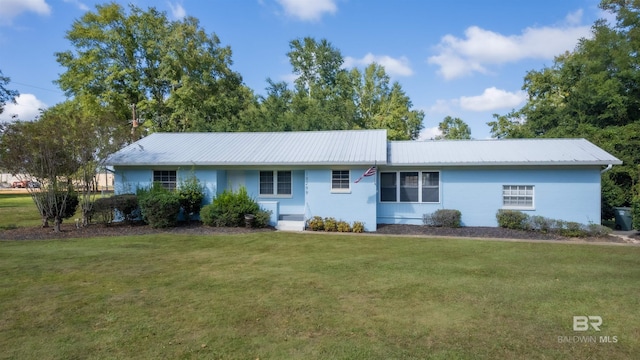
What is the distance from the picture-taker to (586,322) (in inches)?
189

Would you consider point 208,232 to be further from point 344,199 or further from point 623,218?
point 623,218

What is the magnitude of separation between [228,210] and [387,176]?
6.44 meters

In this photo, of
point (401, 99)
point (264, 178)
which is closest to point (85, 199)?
point (264, 178)

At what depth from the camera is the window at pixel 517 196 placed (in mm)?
13977

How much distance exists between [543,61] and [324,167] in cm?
2587

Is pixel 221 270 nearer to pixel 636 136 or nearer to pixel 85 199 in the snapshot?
pixel 85 199

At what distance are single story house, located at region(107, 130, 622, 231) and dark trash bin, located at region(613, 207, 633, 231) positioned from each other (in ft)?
5.82

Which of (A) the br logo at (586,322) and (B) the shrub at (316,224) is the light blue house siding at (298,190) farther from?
(A) the br logo at (586,322)

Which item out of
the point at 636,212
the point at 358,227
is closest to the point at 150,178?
the point at 358,227

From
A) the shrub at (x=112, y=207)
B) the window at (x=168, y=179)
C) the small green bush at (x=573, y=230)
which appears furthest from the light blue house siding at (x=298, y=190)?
the small green bush at (x=573, y=230)

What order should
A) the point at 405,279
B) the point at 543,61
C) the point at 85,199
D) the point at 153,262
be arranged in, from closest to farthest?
the point at 405,279 < the point at 153,262 < the point at 85,199 < the point at 543,61

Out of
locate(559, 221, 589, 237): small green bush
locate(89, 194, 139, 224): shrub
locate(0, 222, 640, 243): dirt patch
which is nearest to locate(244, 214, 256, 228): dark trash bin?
locate(0, 222, 640, 243): dirt patch

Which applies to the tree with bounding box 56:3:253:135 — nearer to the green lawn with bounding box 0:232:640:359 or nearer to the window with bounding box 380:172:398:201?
the window with bounding box 380:172:398:201

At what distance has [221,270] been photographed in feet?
25.2
